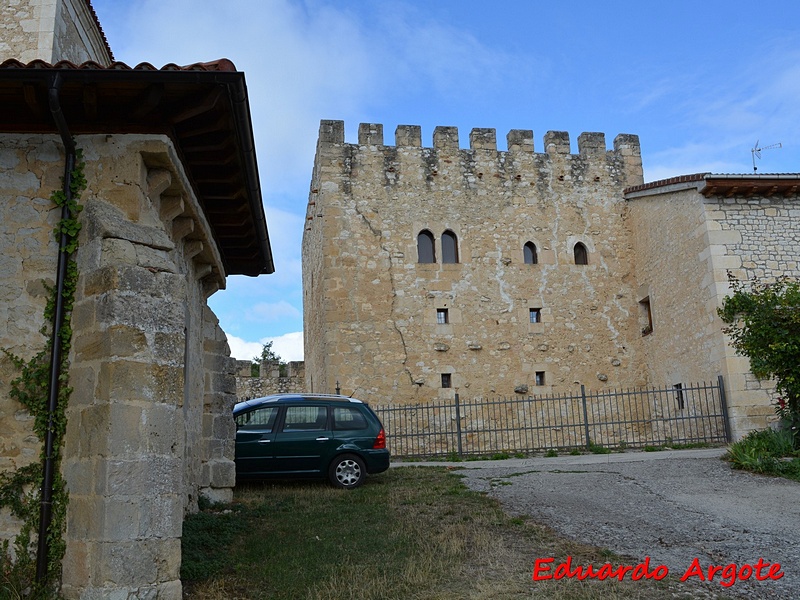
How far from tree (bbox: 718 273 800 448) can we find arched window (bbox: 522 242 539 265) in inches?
248

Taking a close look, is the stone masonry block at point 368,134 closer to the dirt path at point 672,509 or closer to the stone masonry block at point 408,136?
the stone masonry block at point 408,136

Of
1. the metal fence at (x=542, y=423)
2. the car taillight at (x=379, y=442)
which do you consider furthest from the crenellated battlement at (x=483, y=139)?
the car taillight at (x=379, y=442)

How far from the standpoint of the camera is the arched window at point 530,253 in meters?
19.6

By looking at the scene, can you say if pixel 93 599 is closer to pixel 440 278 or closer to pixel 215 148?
pixel 215 148

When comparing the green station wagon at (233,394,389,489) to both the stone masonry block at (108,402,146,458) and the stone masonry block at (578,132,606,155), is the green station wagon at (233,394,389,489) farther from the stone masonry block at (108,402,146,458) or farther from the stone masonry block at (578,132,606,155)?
the stone masonry block at (578,132,606,155)

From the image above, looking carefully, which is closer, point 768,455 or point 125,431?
point 125,431

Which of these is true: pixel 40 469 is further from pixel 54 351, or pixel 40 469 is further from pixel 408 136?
pixel 408 136

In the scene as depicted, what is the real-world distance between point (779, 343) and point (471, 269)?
8067 mm

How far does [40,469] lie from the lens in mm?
5027

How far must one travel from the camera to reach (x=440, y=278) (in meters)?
18.8

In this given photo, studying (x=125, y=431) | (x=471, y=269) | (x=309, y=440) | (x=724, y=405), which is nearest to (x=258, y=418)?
(x=309, y=440)

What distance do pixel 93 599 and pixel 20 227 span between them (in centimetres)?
278

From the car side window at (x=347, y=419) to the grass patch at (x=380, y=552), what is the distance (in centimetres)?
182

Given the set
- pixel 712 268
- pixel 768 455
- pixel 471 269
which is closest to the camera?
pixel 768 455
